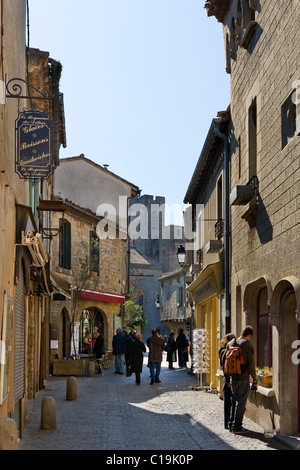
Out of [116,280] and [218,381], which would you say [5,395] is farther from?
[116,280]

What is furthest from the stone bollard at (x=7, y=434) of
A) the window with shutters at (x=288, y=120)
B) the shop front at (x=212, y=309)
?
the shop front at (x=212, y=309)

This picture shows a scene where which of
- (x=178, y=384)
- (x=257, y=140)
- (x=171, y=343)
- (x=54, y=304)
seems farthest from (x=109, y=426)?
(x=171, y=343)

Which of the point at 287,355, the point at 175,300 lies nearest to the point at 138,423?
the point at 287,355

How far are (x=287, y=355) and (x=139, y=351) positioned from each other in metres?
10.3

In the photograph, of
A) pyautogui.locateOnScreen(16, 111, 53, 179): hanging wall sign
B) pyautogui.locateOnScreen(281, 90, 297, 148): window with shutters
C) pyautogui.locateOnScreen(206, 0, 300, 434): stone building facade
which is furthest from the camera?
pyautogui.locateOnScreen(281, 90, 297, 148): window with shutters

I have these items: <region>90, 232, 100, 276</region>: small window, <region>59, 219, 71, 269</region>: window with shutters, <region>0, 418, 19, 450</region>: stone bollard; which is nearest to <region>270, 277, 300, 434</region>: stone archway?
<region>0, 418, 19, 450</region>: stone bollard

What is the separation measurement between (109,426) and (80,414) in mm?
1599

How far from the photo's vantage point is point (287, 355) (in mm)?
9789

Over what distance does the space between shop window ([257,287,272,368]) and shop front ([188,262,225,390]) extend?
10.6ft

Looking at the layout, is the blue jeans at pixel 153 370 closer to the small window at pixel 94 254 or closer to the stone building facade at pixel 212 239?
the stone building facade at pixel 212 239

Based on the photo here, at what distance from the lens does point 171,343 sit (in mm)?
27812

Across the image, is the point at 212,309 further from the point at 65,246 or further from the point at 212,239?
the point at 65,246

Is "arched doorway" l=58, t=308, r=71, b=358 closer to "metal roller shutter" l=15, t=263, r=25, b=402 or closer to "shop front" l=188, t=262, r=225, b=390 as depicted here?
"shop front" l=188, t=262, r=225, b=390

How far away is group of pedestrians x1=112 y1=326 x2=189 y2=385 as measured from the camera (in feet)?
63.4
